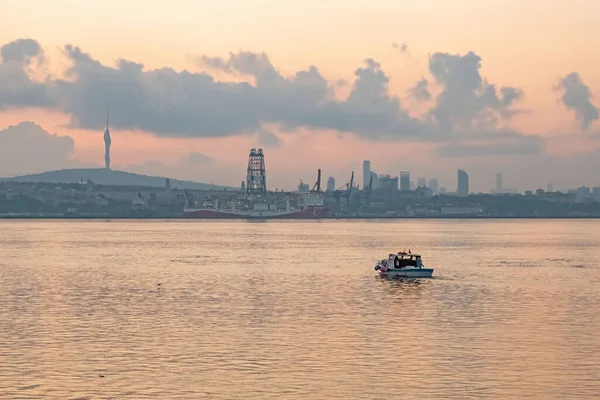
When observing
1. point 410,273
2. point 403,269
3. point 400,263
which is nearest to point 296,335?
point 403,269

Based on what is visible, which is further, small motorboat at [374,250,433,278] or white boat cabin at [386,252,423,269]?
white boat cabin at [386,252,423,269]

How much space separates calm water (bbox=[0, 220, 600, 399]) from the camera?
36531mm

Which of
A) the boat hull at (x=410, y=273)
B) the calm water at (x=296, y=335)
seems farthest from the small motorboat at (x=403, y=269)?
the calm water at (x=296, y=335)

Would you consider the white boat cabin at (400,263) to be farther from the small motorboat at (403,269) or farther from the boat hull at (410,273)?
the boat hull at (410,273)

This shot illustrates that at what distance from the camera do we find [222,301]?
6762 cm

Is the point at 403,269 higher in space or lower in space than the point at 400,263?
lower

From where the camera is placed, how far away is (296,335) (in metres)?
49.5

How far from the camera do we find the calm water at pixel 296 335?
36.5 m

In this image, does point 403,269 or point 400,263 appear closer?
point 403,269

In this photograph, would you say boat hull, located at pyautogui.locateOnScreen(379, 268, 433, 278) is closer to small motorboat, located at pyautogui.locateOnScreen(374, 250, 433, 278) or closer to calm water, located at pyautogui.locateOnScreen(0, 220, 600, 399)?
small motorboat, located at pyautogui.locateOnScreen(374, 250, 433, 278)

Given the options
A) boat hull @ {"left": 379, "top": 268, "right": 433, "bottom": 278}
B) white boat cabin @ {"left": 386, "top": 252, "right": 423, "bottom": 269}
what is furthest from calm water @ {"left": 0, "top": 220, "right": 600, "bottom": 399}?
white boat cabin @ {"left": 386, "top": 252, "right": 423, "bottom": 269}

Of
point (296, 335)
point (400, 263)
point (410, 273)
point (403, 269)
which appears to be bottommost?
Result: point (296, 335)

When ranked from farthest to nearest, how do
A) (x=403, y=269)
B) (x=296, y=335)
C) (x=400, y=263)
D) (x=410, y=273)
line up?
1. (x=400, y=263)
2. (x=410, y=273)
3. (x=403, y=269)
4. (x=296, y=335)

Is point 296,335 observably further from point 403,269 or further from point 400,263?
point 400,263
